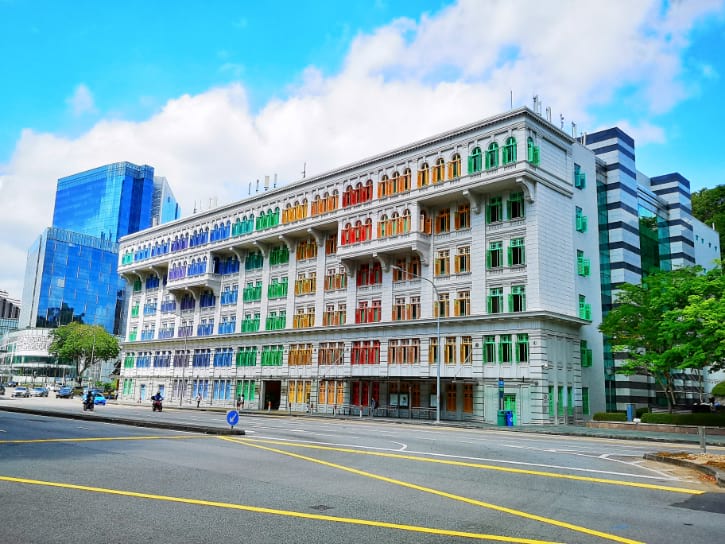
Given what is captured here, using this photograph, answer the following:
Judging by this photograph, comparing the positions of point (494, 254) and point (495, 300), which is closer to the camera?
point (495, 300)

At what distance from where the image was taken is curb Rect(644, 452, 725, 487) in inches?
553

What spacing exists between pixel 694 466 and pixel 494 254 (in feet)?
99.3

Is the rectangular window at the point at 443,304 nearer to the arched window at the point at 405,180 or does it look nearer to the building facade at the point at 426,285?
the building facade at the point at 426,285

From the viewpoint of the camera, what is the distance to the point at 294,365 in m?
58.5

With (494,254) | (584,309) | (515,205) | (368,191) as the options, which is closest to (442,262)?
(494,254)

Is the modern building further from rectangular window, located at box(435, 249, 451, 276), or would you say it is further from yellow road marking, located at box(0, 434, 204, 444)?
yellow road marking, located at box(0, 434, 204, 444)

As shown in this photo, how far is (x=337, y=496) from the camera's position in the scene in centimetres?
1166

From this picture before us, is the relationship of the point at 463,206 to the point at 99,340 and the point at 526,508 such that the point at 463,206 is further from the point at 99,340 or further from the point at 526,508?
the point at 99,340

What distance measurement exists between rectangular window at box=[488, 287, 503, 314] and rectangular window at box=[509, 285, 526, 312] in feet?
2.91

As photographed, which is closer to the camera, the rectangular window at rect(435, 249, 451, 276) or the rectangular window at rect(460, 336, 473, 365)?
the rectangular window at rect(460, 336, 473, 365)

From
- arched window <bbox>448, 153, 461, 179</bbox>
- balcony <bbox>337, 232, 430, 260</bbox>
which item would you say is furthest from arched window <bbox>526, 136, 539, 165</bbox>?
balcony <bbox>337, 232, 430, 260</bbox>

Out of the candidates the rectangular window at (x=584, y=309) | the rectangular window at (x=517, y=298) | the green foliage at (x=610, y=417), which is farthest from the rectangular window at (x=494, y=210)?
the green foliage at (x=610, y=417)

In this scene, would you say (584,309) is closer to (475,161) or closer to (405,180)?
(475,161)

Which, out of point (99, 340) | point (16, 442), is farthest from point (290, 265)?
point (99, 340)
